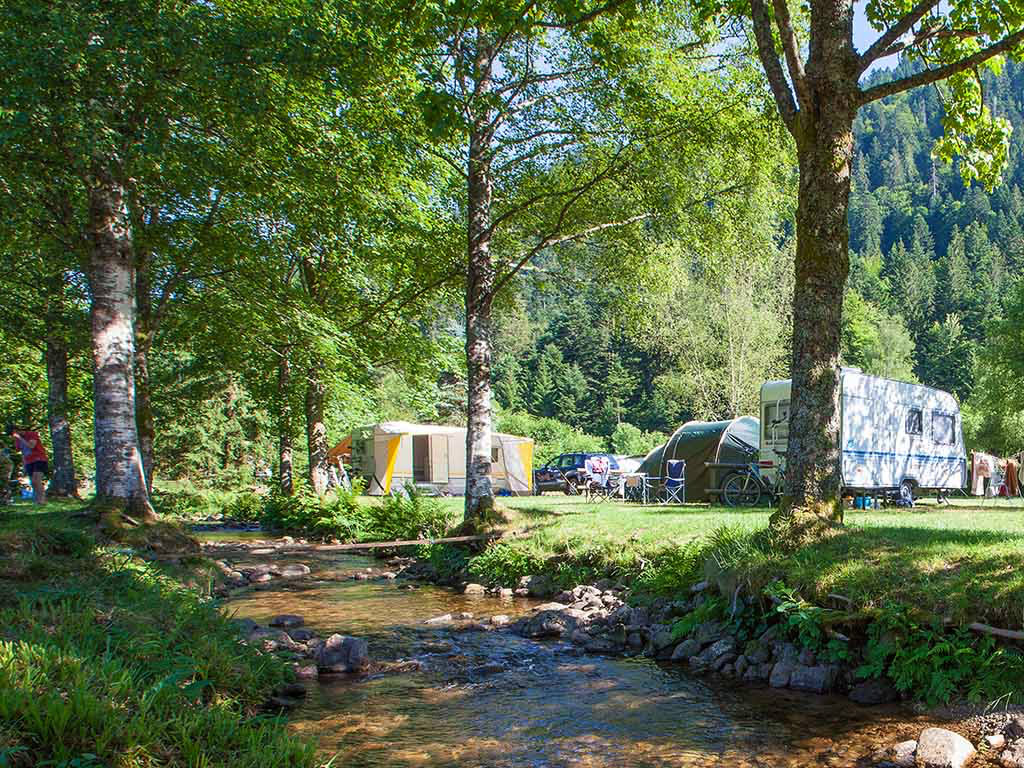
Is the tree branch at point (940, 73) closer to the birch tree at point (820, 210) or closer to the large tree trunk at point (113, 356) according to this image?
the birch tree at point (820, 210)

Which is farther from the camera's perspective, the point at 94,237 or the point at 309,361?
the point at 309,361

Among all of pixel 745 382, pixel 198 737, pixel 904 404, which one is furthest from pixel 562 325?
pixel 198 737

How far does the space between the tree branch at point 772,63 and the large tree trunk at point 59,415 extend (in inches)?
550

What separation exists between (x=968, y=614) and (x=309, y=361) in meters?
10.7

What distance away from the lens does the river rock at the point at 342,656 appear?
650cm

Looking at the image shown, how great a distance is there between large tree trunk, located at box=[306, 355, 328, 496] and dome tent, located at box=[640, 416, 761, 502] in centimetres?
808

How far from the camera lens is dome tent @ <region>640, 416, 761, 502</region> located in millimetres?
17344

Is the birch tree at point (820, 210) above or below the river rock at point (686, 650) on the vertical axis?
above

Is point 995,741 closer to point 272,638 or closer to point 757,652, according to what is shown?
point 757,652

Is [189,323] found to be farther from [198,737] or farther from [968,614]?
[968,614]

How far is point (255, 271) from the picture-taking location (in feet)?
40.1

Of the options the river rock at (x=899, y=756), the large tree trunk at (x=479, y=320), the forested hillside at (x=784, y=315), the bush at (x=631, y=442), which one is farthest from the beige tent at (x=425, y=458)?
the bush at (x=631, y=442)

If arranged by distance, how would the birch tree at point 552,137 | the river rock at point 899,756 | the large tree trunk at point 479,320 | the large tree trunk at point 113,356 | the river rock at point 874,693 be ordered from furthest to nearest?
the large tree trunk at point 479,320
the birch tree at point 552,137
the large tree trunk at point 113,356
the river rock at point 874,693
the river rock at point 899,756

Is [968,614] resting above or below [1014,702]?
above
